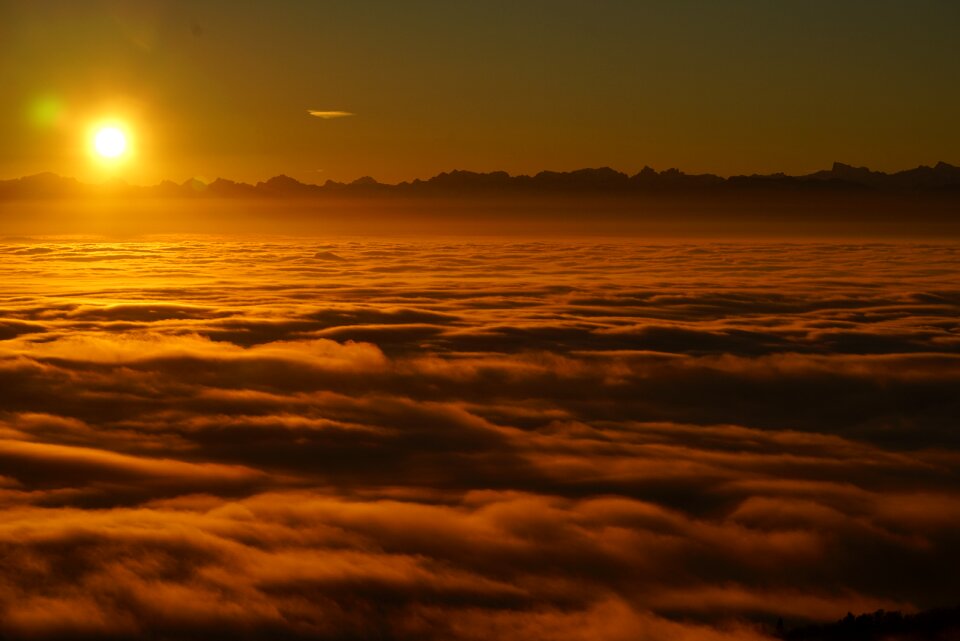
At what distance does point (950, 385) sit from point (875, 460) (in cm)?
708

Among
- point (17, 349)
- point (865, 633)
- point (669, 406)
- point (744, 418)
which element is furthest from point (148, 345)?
point (865, 633)

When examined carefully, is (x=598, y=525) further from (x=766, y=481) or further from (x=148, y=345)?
(x=148, y=345)

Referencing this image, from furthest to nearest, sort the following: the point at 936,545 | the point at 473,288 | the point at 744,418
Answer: the point at 473,288
the point at 744,418
the point at 936,545

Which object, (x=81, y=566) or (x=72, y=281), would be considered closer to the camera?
(x=81, y=566)

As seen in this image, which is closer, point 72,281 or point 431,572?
point 431,572

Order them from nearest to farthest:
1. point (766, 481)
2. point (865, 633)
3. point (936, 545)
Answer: point (865, 633)
point (936, 545)
point (766, 481)

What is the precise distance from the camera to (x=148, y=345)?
80.0ft

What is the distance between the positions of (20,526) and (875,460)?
12034 millimetres

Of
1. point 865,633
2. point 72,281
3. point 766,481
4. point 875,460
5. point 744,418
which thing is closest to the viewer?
point 865,633

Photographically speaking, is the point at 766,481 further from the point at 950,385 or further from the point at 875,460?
the point at 950,385

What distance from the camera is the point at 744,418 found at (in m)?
19.1

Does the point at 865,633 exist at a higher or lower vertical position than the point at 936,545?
higher

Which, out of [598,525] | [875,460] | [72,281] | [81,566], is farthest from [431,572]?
[72,281]

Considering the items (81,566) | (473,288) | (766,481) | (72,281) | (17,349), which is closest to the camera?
(81,566)
